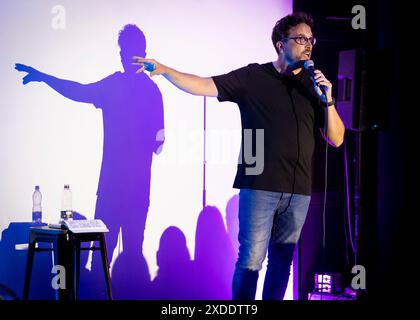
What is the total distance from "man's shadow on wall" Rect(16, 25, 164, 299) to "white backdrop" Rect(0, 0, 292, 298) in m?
0.06

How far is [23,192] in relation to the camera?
148 inches

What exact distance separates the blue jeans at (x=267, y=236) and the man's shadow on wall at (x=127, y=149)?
1.11 meters

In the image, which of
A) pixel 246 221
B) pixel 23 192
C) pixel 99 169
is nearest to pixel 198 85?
pixel 246 221

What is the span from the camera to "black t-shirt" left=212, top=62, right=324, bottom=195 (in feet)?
10.1

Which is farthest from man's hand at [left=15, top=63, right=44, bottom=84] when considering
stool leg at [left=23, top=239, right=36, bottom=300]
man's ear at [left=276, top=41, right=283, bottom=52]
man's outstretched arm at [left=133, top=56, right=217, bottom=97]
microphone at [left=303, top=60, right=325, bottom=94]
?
microphone at [left=303, top=60, right=325, bottom=94]

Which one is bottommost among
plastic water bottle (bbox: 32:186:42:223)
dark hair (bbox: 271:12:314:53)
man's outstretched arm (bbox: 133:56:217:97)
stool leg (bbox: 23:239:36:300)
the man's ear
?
stool leg (bbox: 23:239:36:300)

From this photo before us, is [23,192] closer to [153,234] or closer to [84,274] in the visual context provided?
[84,274]

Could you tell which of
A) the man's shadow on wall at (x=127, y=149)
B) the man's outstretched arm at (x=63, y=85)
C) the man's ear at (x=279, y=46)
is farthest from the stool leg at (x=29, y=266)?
the man's ear at (x=279, y=46)

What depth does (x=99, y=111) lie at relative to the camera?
3.89 metres

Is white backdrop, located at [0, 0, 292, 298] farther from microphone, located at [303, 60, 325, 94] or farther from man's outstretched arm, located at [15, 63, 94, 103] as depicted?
microphone, located at [303, 60, 325, 94]

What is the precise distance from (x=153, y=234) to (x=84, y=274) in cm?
Answer: 56

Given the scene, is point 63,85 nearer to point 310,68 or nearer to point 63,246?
point 63,246

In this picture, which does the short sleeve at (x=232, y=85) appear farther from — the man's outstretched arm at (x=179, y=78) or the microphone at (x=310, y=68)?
the microphone at (x=310, y=68)

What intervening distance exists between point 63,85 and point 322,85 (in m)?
1.81
